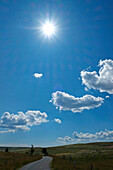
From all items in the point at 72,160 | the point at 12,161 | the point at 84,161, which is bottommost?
the point at 84,161

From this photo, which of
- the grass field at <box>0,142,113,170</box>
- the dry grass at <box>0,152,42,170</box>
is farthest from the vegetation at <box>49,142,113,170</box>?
the dry grass at <box>0,152,42,170</box>

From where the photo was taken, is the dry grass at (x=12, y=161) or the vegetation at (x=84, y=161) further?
the vegetation at (x=84, y=161)

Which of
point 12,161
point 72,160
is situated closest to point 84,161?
point 72,160

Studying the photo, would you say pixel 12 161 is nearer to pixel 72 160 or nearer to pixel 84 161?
pixel 72 160

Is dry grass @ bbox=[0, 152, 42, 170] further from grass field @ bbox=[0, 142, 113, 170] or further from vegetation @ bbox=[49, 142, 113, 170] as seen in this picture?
vegetation @ bbox=[49, 142, 113, 170]

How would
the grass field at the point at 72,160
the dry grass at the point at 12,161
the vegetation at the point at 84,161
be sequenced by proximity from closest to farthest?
the dry grass at the point at 12,161, the vegetation at the point at 84,161, the grass field at the point at 72,160

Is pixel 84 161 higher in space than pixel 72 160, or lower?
lower

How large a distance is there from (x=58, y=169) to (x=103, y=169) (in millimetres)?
8280

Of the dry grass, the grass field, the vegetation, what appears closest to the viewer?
the dry grass

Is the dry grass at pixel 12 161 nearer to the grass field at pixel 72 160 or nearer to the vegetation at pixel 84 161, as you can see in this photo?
the grass field at pixel 72 160

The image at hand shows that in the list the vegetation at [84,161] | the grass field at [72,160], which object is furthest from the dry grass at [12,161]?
the vegetation at [84,161]

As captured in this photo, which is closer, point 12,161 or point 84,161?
point 12,161

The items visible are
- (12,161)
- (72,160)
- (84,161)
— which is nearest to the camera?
(12,161)

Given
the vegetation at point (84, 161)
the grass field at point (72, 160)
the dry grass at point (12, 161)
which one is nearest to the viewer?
the dry grass at point (12, 161)
